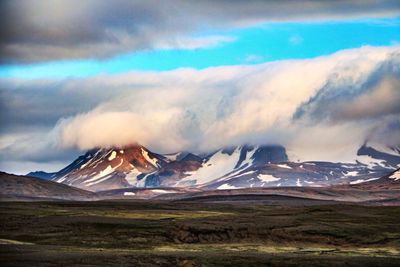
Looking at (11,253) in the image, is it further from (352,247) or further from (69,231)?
(352,247)

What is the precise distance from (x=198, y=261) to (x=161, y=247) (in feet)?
64.9

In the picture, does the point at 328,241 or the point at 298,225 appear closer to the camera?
the point at 328,241

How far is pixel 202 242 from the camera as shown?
111 meters

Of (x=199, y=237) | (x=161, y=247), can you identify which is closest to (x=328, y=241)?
(x=199, y=237)

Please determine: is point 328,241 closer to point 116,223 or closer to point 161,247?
point 161,247

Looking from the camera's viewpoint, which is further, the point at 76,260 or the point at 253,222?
the point at 253,222

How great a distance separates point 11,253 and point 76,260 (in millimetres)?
8834

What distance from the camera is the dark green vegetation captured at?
85.1m

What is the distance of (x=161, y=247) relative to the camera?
10356cm

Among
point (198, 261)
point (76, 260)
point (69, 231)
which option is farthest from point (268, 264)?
point (69, 231)

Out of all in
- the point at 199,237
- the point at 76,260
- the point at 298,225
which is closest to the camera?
the point at 76,260

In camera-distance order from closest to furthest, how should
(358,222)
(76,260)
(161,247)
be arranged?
(76,260), (161,247), (358,222)

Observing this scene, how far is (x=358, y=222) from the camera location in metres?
137

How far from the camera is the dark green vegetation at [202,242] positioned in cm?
8506
